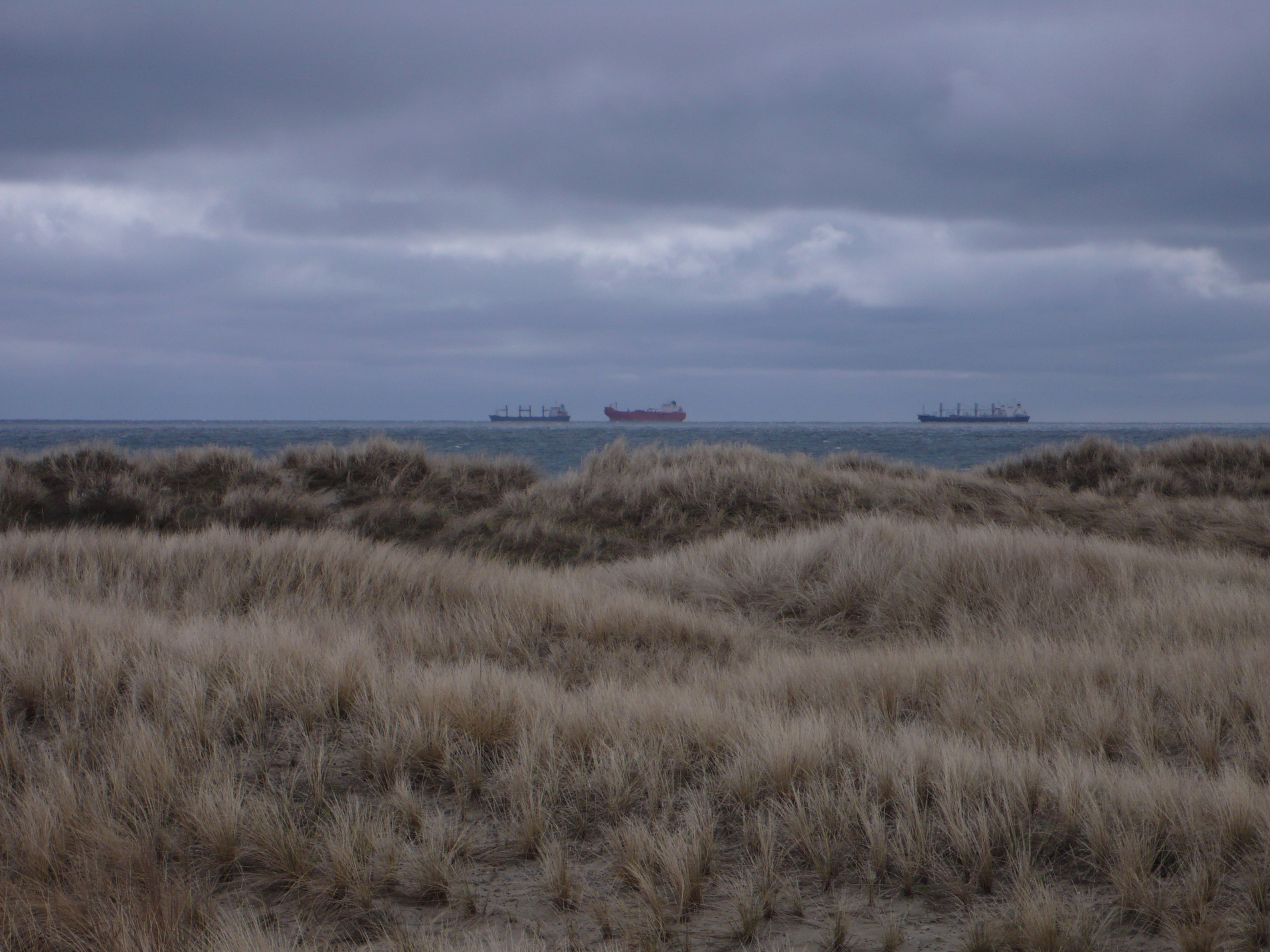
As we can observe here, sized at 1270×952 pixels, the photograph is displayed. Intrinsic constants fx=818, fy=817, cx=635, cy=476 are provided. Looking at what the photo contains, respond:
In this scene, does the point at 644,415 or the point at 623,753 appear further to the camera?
the point at 644,415

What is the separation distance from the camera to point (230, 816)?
3.24 meters

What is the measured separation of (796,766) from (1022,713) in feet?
5.74

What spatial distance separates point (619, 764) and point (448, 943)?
1306mm

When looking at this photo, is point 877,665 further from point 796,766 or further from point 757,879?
point 757,879

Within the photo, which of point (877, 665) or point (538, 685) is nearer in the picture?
point (538, 685)

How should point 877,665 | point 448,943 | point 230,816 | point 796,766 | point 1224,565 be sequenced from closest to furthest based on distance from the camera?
1. point 448,943
2. point 230,816
3. point 796,766
4. point 877,665
5. point 1224,565

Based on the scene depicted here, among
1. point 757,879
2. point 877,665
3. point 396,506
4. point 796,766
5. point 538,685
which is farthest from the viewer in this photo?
point 396,506

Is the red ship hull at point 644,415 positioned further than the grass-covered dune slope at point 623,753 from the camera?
Yes

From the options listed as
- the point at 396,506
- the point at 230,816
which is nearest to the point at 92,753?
the point at 230,816

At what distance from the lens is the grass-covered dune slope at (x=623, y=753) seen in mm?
2848

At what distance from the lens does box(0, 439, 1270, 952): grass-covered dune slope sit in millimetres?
2848

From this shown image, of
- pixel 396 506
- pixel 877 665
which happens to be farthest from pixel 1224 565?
pixel 396 506

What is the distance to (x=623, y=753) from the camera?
3871mm

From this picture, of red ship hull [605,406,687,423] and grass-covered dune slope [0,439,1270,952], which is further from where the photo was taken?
red ship hull [605,406,687,423]
